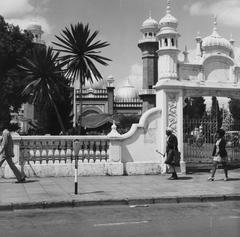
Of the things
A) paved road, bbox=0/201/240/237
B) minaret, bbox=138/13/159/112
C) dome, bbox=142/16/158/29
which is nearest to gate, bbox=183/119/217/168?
paved road, bbox=0/201/240/237

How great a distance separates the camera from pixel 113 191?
12648mm

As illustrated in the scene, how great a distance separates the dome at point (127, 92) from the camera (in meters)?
101

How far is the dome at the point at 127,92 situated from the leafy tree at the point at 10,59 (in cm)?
5849

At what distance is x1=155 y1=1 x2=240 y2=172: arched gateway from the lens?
1742 cm

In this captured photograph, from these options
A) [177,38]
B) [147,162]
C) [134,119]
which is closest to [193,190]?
[147,162]

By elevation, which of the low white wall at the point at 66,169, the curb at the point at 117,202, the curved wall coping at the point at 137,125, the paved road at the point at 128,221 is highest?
the curved wall coping at the point at 137,125

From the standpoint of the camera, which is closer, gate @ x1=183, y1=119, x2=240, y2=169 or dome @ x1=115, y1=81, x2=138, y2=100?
gate @ x1=183, y1=119, x2=240, y2=169

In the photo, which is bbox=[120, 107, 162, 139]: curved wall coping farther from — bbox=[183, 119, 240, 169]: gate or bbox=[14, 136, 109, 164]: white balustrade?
bbox=[183, 119, 240, 169]: gate

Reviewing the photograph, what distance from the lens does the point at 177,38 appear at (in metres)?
18.0

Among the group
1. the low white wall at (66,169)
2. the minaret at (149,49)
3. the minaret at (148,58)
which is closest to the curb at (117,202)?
the low white wall at (66,169)

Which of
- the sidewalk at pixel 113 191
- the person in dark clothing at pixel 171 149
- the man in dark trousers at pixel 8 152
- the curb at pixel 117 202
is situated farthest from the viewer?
the person in dark clothing at pixel 171 149

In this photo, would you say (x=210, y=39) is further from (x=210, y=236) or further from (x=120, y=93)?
(x=120, y=93)

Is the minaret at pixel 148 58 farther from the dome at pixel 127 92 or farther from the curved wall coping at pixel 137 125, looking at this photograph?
the curved wall coping at pixel 137 125

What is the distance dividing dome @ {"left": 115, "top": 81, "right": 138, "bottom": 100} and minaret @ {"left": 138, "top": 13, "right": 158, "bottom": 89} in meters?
17.8
